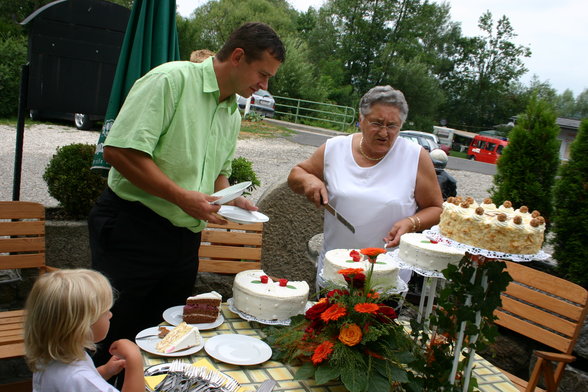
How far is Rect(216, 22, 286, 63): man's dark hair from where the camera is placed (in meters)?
2.09

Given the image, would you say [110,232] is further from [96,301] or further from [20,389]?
[20,389]

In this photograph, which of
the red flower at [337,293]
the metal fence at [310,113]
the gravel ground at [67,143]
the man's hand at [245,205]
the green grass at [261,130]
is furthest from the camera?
the metal fence at [310,113]

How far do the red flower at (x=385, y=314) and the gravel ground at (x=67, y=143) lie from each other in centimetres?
624

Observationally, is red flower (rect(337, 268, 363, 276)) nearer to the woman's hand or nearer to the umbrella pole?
the woman's hand

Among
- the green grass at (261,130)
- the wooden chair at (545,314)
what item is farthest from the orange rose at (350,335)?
the green grass at (261,130)

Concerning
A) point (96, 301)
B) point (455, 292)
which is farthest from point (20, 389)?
point (455, 292)

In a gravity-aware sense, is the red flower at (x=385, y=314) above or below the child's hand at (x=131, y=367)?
above

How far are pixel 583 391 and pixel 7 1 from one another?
28.4 meters

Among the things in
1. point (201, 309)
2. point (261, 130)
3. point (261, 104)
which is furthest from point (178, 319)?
point (261, 104)

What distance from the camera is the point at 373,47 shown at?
38062 mm

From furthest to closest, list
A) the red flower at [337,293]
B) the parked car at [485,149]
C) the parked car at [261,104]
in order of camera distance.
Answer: the parked car at [485,149], the parked car at [261,104], the red flower at [337,293]

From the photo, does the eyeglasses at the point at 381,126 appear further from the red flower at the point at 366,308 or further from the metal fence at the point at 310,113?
the metal fence at the point at 310,113

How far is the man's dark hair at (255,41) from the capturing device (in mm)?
2088

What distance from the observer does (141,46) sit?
120 inches
